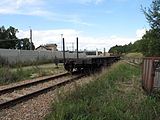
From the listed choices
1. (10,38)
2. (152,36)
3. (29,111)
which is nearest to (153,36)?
(152,36)

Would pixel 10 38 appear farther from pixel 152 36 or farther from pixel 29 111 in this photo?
pixel 29 111

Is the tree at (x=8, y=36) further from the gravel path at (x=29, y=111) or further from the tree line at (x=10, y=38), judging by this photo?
the gravel path at (x=29, y=111)

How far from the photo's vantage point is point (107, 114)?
379cm

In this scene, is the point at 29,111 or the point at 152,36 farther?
the point at 152,36

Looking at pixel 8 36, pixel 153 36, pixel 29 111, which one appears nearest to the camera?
pixel 29 111

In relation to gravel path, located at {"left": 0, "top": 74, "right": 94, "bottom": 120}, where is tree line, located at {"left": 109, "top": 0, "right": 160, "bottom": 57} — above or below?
above

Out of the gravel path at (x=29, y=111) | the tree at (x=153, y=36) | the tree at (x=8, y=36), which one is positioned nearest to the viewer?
the gravel path at (x=29, y=111)

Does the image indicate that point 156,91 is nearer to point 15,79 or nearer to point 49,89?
point 49,89

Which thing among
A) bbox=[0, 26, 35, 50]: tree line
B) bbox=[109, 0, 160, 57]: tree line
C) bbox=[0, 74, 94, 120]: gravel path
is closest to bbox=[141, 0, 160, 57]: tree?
bbox=[109, 0, 160, 57]: tree line

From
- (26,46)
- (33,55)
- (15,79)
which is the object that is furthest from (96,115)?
(26,46)

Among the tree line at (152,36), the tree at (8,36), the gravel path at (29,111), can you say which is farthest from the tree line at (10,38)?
the gravel path at (29,111)

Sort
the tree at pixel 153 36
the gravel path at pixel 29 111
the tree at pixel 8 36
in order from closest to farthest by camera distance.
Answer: the gravel path at pixel 29 111 < the tree at pixel 153 36 < the tree at pixel 8 36

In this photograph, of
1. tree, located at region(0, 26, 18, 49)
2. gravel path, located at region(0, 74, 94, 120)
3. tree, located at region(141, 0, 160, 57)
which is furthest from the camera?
tree, located at region(0, 26, 18, 49)

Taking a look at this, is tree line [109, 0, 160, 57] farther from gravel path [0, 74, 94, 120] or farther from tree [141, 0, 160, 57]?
gravel path [0, 74, 94, 120]
